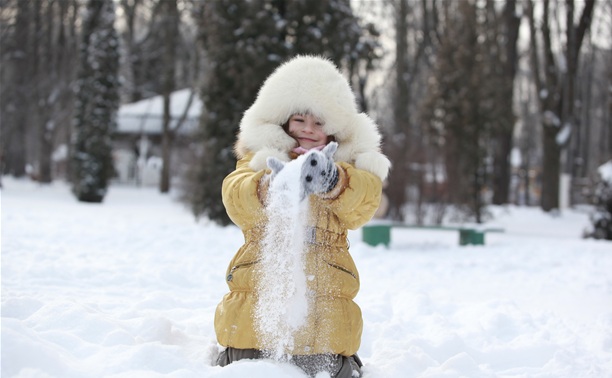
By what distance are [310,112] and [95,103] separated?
1526 centimetres

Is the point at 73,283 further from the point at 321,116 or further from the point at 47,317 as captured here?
the point at 321,116

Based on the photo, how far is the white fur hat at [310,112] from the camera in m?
2.65

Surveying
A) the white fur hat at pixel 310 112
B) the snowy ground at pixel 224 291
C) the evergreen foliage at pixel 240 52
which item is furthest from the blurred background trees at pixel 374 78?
the white fur hat at pixel 310 112

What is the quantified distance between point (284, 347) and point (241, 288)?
33 centimetres

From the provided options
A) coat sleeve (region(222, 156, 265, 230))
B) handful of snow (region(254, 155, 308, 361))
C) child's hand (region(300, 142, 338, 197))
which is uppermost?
child's hand (region(300, 142, 338, 197))

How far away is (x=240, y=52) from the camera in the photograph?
9914mm

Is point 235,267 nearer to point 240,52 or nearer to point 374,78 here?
point 240,52

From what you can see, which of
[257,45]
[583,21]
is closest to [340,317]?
[257,45]

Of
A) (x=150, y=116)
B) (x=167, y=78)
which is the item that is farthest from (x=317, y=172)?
(x=150, y=116)

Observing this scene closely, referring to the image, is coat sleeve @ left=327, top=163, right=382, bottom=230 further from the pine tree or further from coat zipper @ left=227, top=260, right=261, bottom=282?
the pine tree

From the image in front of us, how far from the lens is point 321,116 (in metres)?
2.71

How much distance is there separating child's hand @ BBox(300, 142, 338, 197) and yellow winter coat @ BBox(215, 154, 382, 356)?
0.10 meters

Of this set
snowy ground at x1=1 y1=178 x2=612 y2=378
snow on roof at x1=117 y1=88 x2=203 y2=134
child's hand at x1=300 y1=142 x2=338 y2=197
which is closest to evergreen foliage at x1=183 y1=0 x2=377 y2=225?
snowy ground at x1=1 y1=178 x2=612 y2=378

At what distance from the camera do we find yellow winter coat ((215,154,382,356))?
243cm
